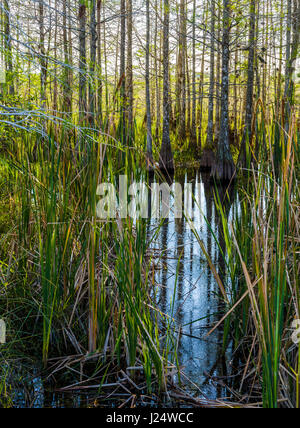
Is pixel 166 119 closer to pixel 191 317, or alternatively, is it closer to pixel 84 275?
pixel 191 317

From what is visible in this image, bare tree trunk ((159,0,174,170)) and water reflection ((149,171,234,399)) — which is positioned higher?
bare tree trunk ((159,0,174,170))

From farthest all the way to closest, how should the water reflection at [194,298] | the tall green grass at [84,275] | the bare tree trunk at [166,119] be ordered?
1. the bare tree trunk at [166,119]
2. the water reflection at [194,298]
3. the tall green grass at [84,275]

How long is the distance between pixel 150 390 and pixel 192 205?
4892 mm

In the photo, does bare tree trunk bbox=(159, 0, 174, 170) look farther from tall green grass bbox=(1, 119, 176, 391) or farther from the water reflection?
tall green grass bbox=(1, 119, 176, 391)

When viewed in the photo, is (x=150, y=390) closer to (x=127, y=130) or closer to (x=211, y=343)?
(x=211, y=343)

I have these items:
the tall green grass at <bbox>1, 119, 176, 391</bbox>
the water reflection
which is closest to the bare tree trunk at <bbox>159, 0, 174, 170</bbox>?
the water reflection

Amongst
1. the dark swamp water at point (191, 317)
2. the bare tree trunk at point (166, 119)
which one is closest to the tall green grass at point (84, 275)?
the dark swamp water at point (191, 317)

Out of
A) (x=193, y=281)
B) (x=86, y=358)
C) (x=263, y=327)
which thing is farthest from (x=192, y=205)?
(x=263, y=327)

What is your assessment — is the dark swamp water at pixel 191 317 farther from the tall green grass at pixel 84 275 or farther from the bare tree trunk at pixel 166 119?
the bare tree trunk at pixel 166 119

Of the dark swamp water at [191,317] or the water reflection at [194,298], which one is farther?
the water reflection at [194,298]

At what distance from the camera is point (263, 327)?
1484 millimetres

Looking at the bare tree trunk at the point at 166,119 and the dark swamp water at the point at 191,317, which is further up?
the bare tree trunk at the point at 166,119

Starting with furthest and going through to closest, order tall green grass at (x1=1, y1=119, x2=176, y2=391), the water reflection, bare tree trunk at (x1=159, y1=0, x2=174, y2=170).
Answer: bare tree trunk at (x1=159, y1=0, x2=174, y2=170) < the water reflection < tall green grass at (x1=1, y1=119, x2=176, y2=391)

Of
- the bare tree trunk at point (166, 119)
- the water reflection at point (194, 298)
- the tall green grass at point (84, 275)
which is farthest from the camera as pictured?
the bare tree trunk at point (166, 119)
